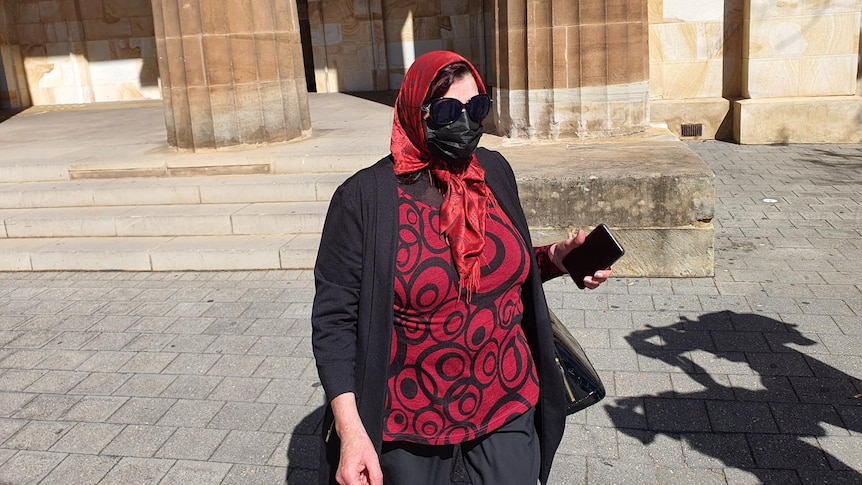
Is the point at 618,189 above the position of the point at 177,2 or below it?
below

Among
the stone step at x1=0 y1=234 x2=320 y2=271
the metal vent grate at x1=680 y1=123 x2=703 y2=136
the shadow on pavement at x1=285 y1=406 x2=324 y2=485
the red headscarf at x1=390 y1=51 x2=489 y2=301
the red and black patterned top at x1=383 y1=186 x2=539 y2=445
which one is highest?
the red headscarf at x1=390 y1=51 x2=489 y2=301

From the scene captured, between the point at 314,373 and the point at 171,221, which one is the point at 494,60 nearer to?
the point at 171,221

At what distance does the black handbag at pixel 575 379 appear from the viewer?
2525 mm

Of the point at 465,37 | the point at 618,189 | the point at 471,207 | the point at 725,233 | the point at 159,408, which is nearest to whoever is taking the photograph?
the point at 471,207

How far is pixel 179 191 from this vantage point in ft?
25.4

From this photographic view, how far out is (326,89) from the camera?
16.6m

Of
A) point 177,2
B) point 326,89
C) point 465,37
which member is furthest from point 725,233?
point 326,89

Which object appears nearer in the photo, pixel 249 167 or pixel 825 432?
pixel 825 432

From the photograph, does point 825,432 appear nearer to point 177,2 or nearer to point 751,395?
point 751,395

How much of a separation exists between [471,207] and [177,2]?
706 centimetres

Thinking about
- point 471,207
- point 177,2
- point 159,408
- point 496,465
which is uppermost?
point 177,2

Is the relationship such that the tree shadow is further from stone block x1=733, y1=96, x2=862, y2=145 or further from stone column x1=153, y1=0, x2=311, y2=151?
stone block x1=733, y1=96, x2=862, y2=145

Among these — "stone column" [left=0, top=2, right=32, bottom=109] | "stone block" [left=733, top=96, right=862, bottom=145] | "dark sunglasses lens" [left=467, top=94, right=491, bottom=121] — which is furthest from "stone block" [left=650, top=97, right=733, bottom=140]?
"stone column" [left=0, top=2, right=32, bottom=109]

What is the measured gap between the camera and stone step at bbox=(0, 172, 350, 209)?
7.55 metres
